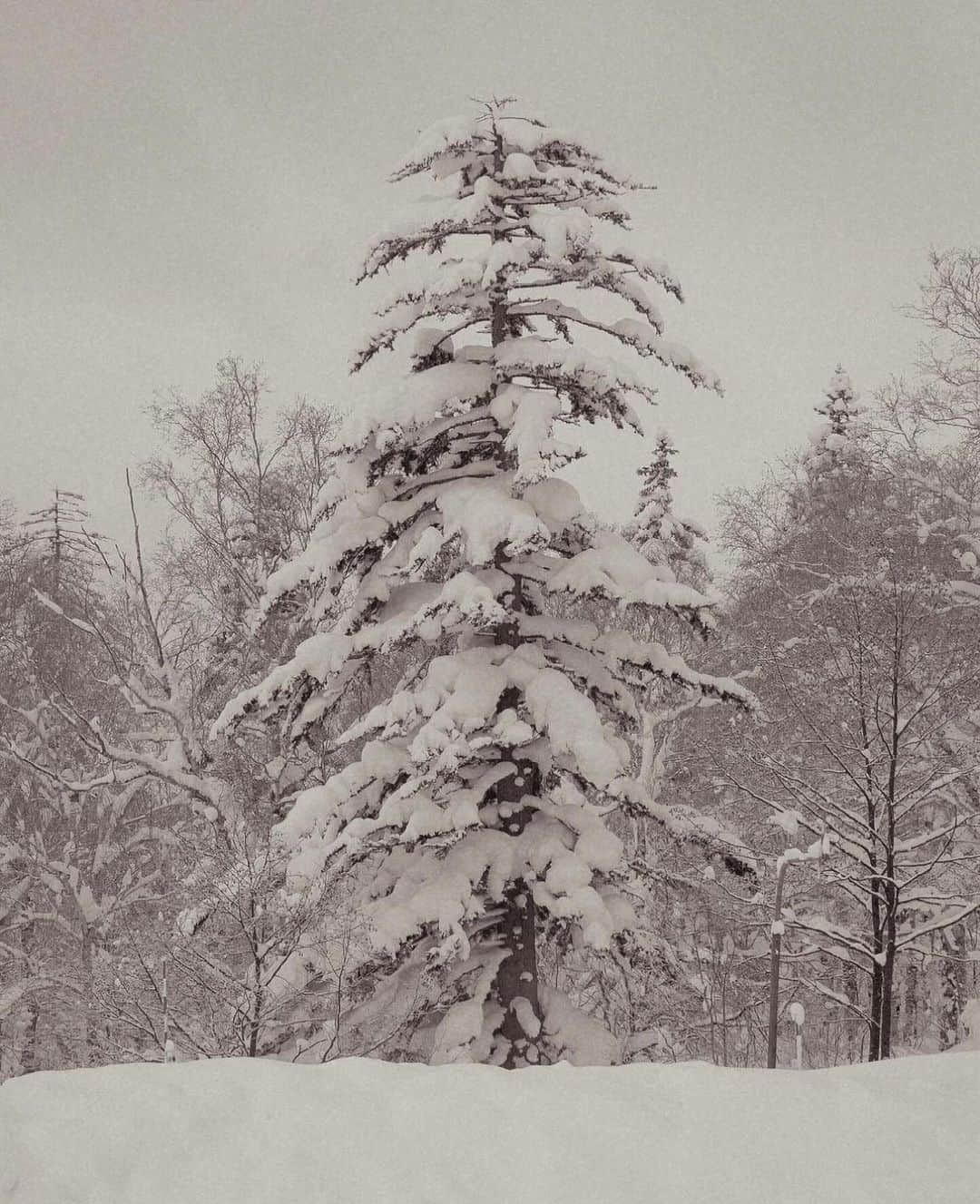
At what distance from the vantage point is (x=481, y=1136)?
477 centimetres

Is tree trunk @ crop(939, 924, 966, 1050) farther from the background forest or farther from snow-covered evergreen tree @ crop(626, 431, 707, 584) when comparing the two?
snow-covered evergreen tree @ crop(626, 431, 707, 584)

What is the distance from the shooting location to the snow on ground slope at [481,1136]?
4414 mm

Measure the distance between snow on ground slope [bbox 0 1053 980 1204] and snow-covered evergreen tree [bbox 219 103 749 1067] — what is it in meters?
2.34

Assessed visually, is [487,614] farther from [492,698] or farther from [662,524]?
[662,524]

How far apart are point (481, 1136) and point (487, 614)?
393 centimetres

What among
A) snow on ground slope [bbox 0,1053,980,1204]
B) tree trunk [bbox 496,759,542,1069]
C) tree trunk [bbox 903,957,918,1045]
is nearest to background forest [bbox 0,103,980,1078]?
tree trunk [bbox 496,759,542,1069]

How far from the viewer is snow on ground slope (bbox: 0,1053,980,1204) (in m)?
4.41

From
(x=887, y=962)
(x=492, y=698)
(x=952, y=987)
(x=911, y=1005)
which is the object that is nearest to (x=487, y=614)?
(x=492, y=698)

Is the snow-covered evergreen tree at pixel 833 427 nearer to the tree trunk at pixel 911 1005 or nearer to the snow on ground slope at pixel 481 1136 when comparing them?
the tree trunk at pixel 911 1005

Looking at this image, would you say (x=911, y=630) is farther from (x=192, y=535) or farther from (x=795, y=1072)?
(x=192, y=535)

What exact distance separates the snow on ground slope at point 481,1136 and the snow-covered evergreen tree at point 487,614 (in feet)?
7.67

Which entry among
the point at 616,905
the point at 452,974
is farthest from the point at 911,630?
the point at 452,974

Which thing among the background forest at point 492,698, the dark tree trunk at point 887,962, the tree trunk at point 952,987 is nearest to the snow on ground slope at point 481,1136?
the background forest at point 492,698

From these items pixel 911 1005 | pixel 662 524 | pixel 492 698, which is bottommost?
pixel 911 1005
